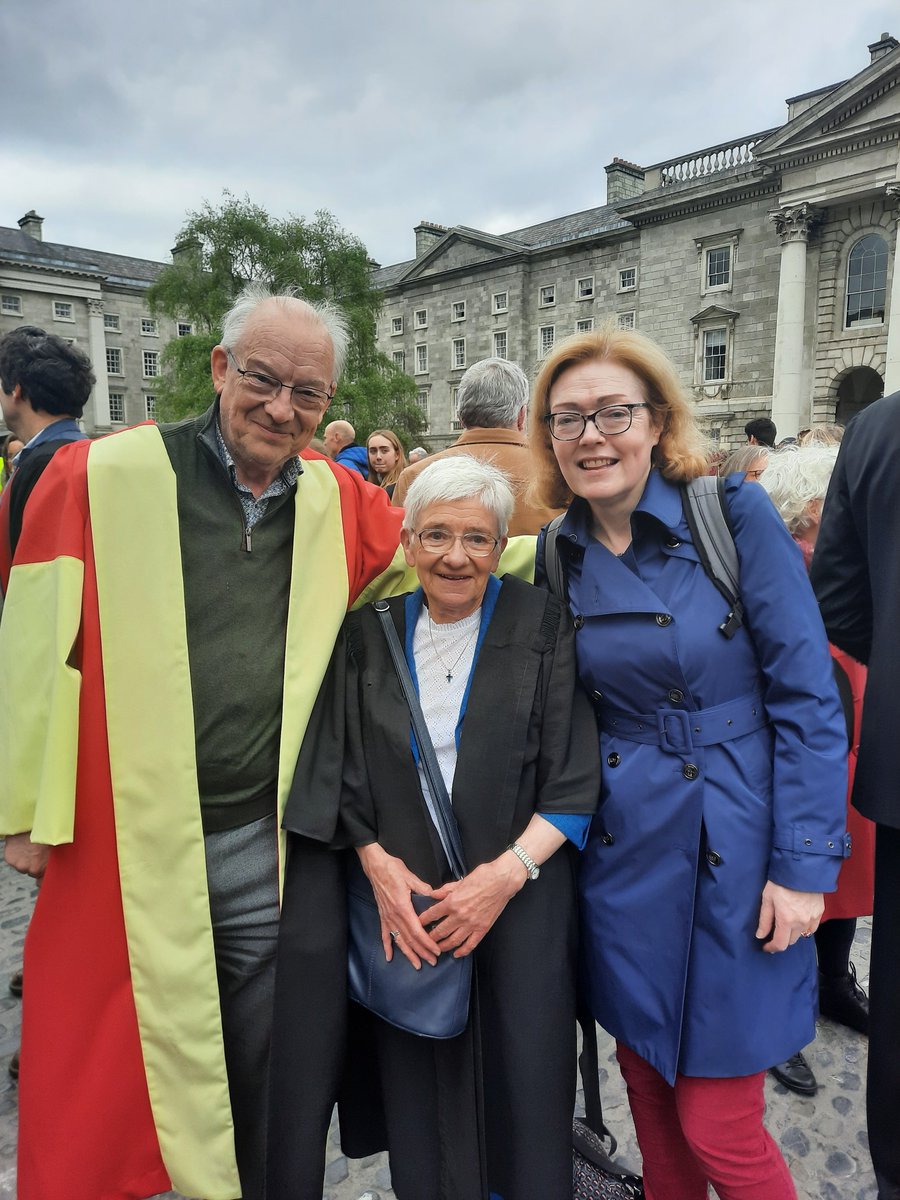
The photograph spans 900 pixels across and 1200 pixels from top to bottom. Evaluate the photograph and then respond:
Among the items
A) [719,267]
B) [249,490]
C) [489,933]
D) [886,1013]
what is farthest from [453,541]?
[719,267]

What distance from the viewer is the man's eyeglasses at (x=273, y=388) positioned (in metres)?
2.08

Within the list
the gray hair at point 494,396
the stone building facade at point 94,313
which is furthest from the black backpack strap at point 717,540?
the stone building facade at point 94,313

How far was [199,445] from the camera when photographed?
2.16 metres

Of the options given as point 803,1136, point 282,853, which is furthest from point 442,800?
point 803,1136

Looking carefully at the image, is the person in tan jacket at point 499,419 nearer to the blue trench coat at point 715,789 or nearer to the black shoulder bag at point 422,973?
the blue trench coat at point 715,789

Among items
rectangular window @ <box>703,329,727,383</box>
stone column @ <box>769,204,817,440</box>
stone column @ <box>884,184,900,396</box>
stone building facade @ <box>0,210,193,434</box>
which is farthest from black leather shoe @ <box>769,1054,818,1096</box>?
stone building facade @ <box>0,210,193,434</box>

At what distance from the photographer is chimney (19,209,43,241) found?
55.1m

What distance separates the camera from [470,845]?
1914 millimetres

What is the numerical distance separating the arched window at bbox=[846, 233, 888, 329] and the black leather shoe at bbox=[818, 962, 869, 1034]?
1181 inches

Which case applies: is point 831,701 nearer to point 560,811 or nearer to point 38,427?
point 560,811

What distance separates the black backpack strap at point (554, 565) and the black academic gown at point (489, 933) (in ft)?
0.31

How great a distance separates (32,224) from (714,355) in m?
48.3

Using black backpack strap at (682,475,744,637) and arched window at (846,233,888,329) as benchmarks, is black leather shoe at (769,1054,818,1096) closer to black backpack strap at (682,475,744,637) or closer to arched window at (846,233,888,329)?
black backpack strap at (682,475,744,637)

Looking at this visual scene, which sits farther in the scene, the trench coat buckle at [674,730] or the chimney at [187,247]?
the chimney at [187,247]
